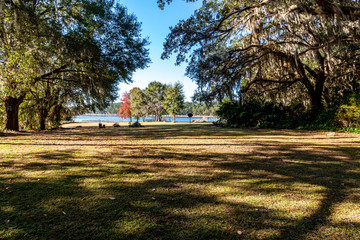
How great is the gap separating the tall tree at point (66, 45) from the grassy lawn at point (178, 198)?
6210mm

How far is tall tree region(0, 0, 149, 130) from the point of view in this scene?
868cm

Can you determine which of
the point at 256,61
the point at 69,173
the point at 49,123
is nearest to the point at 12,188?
the point at 69,173

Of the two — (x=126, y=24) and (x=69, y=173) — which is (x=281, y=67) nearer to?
(x=126, y=24)

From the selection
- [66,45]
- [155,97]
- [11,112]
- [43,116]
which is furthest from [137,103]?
[66,45]

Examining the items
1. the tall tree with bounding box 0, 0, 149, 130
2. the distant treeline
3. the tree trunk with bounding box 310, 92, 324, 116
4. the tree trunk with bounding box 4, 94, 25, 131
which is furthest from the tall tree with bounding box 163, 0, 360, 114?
the tree trunk with bounding box 4, 94, 25, 131

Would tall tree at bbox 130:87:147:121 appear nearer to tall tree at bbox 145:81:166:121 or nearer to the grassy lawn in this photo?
tall tree at bbox 145:81:166:121

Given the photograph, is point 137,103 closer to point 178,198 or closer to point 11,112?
point 11,112

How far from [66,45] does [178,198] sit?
9683 mm

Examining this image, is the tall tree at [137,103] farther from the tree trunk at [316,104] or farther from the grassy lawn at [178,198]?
the grassy lawn at [178,198]

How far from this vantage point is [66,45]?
9211 mm

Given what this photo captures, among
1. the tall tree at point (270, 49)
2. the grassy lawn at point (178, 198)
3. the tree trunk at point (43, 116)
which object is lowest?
the grassy lawn at point (178, 198)

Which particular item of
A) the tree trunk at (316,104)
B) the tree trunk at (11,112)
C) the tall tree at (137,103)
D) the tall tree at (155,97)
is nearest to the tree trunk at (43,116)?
the tree trunk at (11,112)

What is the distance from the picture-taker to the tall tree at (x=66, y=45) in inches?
342

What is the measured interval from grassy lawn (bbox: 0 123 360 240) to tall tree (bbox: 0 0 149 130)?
6.21 meters
